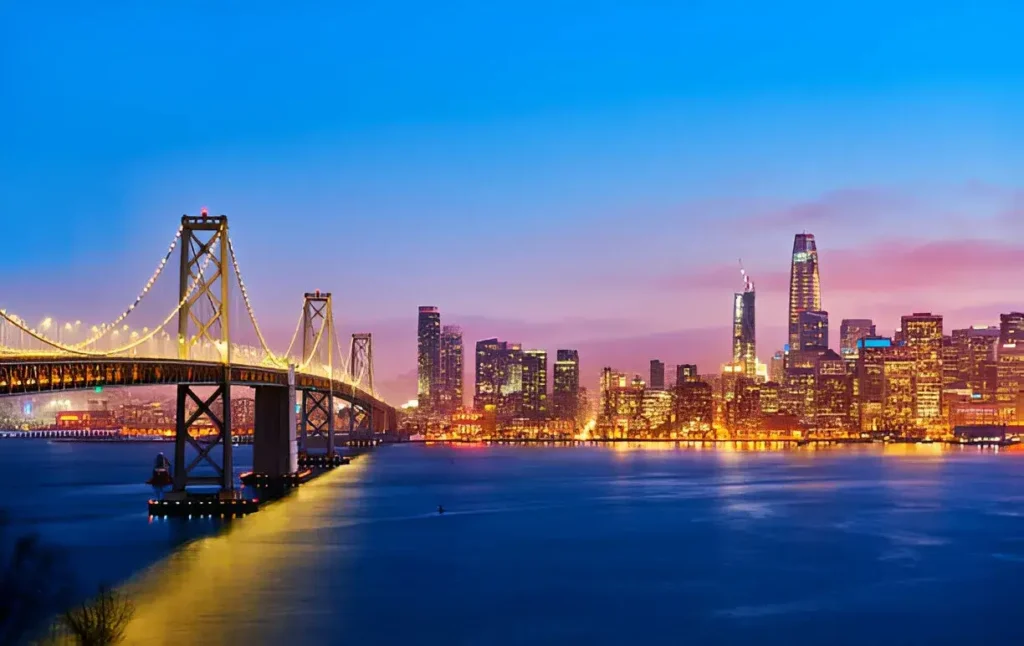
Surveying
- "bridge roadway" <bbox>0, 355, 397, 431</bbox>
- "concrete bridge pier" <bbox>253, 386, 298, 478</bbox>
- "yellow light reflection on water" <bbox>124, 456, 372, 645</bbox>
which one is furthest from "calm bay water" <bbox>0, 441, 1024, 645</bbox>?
"bridge roadway" <bbox>0, 355, 397, 431</bbox>

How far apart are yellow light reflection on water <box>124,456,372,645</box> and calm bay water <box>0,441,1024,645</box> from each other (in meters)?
0.13

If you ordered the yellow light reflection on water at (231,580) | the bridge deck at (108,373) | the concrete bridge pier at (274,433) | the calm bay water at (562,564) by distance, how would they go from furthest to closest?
1. the concrete bridge pier at (274,433)
2. the bridge deck at (108,373)
3. the calm bay water at (562,564)
4. the yellow light reflection on water at (231,580)

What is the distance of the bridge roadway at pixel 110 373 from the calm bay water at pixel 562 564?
6538 mm

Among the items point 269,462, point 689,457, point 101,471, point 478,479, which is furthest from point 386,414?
point 269,462

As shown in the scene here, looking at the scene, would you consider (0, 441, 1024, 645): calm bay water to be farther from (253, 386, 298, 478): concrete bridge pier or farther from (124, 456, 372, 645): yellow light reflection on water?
(253, 386, 298, 478): concrete bridge pier

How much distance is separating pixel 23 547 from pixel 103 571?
9.25 feet

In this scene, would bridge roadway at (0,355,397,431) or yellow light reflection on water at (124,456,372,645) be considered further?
bridge roadway at (0,355,397,431)

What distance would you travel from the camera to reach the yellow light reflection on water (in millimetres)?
33250

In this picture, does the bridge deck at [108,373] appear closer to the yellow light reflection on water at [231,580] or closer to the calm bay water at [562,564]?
the calm bay water at [562,564]

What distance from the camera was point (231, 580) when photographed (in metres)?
40.8

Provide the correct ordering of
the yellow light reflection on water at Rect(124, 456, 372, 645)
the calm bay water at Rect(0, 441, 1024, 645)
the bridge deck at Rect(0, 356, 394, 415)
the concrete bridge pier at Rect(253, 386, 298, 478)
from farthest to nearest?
the concrete bridge pier at Rect(253, 386, 298, 478) < the bridge deck at Rect(0, 356, 394, 415) < the calm bay water at Rect(0, 441, 1024, 645) < the yellow light reflection on water at Rect(124, 456, 372, 645)

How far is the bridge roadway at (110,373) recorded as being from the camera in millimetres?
36719

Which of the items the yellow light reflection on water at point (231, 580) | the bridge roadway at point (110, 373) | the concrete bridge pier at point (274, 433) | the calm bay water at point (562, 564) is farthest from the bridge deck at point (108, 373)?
the yellow light reflection on water at point (231, 580)

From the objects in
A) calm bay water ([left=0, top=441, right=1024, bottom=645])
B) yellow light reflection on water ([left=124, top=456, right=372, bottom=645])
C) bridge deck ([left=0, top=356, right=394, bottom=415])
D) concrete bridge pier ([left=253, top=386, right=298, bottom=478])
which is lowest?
calm bay water ([left=0, top=441, right=1024, bottom=645])
